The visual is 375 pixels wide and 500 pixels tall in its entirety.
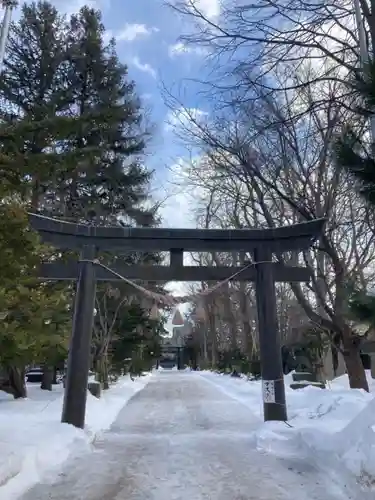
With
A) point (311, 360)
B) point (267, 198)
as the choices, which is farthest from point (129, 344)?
point (267, 198)

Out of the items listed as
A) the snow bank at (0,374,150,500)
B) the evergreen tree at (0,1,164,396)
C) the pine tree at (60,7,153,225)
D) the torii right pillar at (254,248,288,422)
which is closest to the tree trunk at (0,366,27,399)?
the evergreen tree at (0,1,164,396)

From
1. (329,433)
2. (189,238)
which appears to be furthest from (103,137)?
(329,433)

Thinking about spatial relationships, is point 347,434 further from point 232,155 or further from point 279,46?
point 232,155

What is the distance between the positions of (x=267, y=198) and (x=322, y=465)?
9.94 m

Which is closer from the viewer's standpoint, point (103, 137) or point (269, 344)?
point (269, 344)

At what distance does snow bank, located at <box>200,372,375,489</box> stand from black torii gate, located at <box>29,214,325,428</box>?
0.96 m

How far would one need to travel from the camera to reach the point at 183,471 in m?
6.66

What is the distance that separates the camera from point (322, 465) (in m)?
6.57

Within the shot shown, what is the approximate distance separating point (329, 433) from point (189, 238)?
4.98m

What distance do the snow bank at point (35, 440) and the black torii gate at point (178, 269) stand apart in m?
0.99

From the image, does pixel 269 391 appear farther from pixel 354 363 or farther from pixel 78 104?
pixel 78 104

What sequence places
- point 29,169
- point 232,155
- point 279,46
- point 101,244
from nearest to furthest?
1. point 29,169
2. point 279,46
3. point 101,244
4. point 232,155

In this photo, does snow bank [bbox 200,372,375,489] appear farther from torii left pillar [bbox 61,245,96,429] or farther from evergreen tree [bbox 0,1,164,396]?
Answer: evergreen tree [bbox 0,1,164,396]

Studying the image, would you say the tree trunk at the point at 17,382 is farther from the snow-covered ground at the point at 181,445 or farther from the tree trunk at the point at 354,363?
the tree trunk at the point at 354,363
